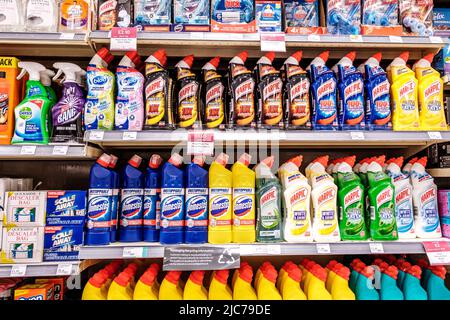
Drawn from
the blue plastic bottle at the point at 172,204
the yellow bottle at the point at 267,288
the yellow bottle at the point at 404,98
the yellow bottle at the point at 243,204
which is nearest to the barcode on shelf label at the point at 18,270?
the blue plastic bottle at the point at 172,204

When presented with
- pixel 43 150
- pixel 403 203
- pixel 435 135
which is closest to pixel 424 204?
pixel 403 203

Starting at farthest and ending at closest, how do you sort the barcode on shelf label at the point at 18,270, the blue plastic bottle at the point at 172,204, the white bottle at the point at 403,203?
the white bottle at the point at 403,203 → the blue plastic bottle at the point at 172,204 → the barcode on shelf label at the point at 18,270

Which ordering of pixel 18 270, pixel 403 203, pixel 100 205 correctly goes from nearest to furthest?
pixel 18 270 < pixel 100 205 < pixel 403 203

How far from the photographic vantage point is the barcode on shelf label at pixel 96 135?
1530 millimetres

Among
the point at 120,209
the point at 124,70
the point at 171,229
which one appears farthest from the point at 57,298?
the point at 124,70

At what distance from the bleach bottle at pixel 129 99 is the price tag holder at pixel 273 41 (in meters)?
0.65

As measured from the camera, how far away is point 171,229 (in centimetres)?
157

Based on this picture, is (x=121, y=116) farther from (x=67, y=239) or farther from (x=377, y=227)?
(x=377, y=227)

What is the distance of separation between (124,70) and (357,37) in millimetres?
1212

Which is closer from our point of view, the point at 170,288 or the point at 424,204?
the point at 170,288

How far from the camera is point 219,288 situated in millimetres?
1577

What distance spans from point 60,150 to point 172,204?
0.58 meters

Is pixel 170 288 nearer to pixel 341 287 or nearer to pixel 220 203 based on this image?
pixel 220 203

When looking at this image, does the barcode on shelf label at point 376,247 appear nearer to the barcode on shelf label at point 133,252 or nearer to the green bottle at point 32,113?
the barcode on shelf label at point 133,252
